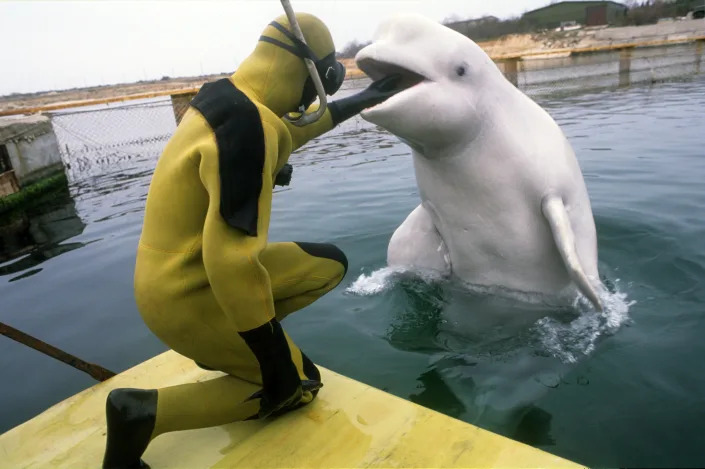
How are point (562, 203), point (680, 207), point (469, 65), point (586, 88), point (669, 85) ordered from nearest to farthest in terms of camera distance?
point (469, 65) → point (562, 203) → point (680, 207) → point (669, 85) → point (586, 88)

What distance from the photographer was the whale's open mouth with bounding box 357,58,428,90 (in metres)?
3.50

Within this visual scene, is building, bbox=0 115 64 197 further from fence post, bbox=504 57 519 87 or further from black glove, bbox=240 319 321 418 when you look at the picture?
fence post, bbox=504 57 519 87

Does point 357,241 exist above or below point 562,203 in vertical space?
below

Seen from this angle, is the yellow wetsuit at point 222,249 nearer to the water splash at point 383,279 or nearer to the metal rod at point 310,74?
the metal rod at point 310,74

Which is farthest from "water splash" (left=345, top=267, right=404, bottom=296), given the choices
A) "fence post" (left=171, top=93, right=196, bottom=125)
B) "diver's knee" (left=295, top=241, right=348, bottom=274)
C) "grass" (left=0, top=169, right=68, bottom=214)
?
"fence post" (left=171, top=93, right=196, bottom=125)

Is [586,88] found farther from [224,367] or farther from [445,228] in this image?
[224,367]

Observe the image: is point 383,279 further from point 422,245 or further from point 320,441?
point 320,441

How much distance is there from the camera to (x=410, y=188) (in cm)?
930

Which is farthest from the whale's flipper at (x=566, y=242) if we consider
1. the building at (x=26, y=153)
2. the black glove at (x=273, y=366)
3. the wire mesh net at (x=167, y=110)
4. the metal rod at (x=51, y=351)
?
the wire mesh net at (x=167, y=110)

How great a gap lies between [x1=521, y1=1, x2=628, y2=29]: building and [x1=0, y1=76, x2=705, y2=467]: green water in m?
65.2

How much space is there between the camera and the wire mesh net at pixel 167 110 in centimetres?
1596

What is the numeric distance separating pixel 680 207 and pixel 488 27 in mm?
60769

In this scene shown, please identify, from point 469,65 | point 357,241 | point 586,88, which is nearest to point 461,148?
point 469,65

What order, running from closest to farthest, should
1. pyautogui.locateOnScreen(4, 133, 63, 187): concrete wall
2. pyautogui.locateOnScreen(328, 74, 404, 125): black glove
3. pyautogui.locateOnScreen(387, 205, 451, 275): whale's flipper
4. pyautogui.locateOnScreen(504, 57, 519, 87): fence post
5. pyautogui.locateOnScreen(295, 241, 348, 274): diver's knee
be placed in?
pyautogui.locateOnScreen(295, 241, 348, 274): diver's knee < pyautogui.locateOnScreen(328, 74, 404, 125): black glove < pyautogui.locateOnScreen(387, 205, 451, 275): whale's flipper < pyautogui.locateOnScreen(4, 133, 63, 187): concrete wall < pyautogui.locateOnScreen(504, 57, 519, 87): fence post
